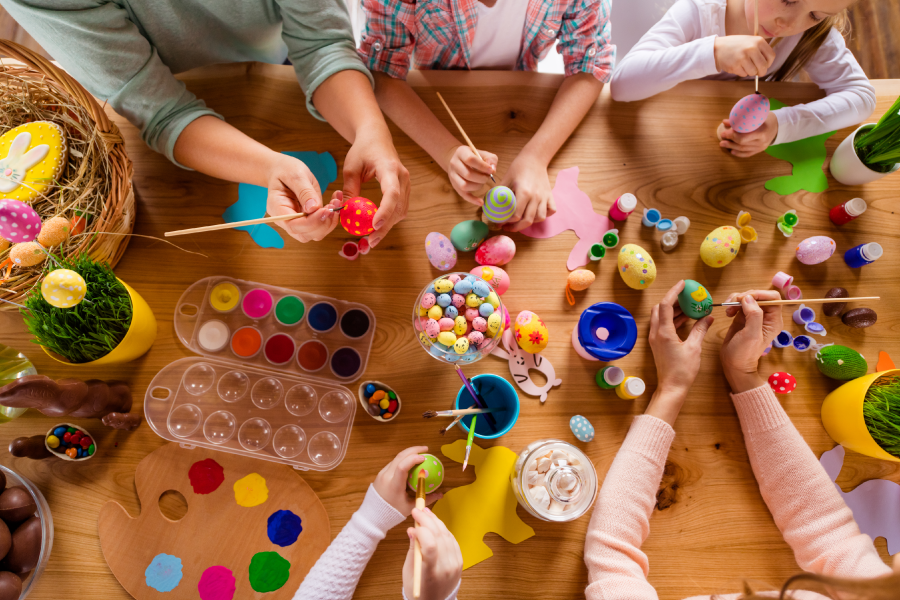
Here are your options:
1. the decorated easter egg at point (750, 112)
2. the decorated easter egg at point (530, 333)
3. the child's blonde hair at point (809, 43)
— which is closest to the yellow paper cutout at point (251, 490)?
the decorated easter egg at point (530, 333)

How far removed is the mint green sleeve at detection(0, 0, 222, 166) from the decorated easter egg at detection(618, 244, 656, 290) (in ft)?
2.92

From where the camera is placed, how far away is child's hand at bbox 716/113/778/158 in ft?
3.22

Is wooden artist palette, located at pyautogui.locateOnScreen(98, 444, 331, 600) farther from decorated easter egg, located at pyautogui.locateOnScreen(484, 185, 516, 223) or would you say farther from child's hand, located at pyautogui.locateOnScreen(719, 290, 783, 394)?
child's hand, located at pyautogui.locateOnScreen(719, 290, 783, 394)

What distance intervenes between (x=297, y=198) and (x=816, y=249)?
107 centimetres

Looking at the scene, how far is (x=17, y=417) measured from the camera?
0.84 m

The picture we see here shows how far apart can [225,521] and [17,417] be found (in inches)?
17.4

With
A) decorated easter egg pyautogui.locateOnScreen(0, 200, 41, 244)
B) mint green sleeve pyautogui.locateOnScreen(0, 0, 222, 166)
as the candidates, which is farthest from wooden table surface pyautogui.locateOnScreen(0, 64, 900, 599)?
decorated easter egg pyautogui.locateOnScreen(0, 200, 41, 244)

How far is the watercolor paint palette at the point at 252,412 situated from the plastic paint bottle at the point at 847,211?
1.13 metres

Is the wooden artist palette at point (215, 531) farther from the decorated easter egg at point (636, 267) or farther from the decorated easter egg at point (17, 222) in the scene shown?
the decorated easter egg at point (636, 267)

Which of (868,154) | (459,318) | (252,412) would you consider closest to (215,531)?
(252,412)

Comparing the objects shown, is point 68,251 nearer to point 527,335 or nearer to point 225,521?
point 225,521

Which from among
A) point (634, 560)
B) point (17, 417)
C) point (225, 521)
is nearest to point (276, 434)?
point (225, 521)

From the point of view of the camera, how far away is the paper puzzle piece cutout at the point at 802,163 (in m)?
1.03

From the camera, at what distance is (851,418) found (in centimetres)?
83
